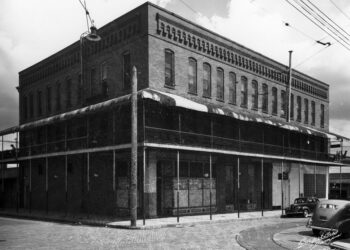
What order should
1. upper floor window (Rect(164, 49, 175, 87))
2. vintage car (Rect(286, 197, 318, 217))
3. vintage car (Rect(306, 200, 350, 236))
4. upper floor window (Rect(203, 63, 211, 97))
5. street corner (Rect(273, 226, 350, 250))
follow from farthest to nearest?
upper floor window (Rect(203, 63, 211, 97))
vintage car (Rect(286, 197, 318, 217))
upper floor window (Rect(164, 49, 175, 87))
vintage car (Rect(306, 200, 350, 236))
street corner (Rect(273, 226, 350, 250))

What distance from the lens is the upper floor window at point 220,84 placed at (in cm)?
2866

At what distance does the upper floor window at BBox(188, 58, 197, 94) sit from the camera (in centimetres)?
2633

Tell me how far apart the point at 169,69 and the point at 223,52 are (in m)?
5.76

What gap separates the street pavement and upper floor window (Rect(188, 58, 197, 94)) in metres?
10.1

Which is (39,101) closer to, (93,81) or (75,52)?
(75,52)

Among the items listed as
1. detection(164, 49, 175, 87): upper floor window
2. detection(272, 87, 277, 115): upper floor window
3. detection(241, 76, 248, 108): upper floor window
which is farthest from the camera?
detection(272, 87, 277, 115): upper floor window

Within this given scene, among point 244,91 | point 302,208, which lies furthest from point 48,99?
point 302,208

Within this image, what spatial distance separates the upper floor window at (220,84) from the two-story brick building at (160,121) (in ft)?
0.22

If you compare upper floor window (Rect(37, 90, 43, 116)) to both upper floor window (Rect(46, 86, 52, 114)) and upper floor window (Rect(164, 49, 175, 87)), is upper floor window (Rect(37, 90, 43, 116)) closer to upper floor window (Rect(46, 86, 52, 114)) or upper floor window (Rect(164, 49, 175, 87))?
upper floor window (Rect(46, 86, 52, 114))

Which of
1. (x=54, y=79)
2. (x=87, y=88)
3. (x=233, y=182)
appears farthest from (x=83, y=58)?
(x=233, y=182)

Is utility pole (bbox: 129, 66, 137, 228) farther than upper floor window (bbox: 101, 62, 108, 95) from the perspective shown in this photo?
No

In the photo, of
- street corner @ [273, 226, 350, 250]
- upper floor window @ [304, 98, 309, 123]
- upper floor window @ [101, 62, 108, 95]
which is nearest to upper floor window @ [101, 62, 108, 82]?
upper floor window @ [101, 62, 108, 95]

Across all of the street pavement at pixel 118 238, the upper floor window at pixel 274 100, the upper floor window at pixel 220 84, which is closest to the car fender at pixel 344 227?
the street pavement at pixel 118 238

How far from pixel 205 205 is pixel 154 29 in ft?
36.4
